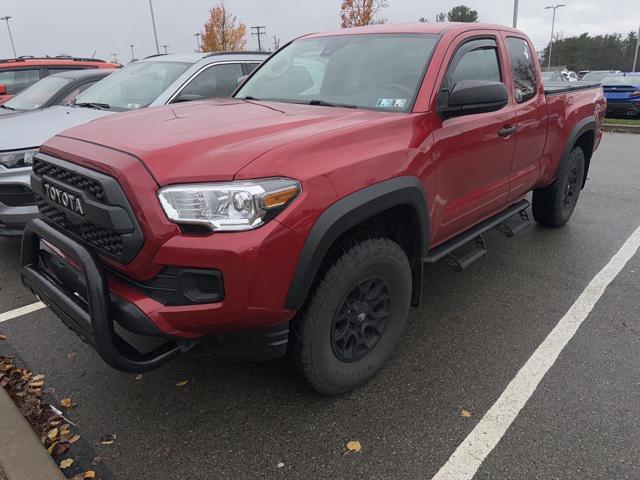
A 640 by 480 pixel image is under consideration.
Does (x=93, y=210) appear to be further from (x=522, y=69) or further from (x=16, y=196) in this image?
(x=522, y=69)

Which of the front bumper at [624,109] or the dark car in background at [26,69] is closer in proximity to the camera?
the dark car in background at [26,69]

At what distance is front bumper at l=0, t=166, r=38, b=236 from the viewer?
391 cm

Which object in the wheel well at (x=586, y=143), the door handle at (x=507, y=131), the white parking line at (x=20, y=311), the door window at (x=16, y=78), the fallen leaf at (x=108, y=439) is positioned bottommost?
the fallen leaf at (x=108, y=439)


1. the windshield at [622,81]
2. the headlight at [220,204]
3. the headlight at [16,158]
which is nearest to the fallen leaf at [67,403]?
the headlight at [220,204]

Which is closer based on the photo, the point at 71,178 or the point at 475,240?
the point at 71,178

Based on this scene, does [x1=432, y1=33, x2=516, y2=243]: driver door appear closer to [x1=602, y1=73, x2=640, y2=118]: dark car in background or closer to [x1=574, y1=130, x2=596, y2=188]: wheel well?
[x1=574, y1=130, x2=596, y2=188]: wheel well

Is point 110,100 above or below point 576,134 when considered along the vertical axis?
above

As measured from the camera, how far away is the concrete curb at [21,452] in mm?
2078

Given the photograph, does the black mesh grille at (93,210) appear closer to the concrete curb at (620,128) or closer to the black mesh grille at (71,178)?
the black mesh grille at (71,178)

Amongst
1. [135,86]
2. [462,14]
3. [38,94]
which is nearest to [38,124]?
[135,86]

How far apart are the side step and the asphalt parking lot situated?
432mm

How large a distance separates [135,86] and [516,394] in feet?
15.3

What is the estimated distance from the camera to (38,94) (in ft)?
20.8

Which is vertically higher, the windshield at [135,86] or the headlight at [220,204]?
the windshield at [135,86]
